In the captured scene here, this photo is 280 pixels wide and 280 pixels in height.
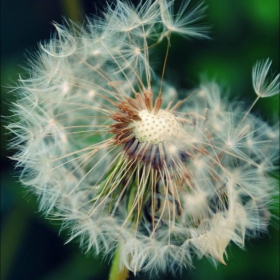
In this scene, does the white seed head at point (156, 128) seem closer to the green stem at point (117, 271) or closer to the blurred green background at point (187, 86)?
the green stem at point (117, 271)

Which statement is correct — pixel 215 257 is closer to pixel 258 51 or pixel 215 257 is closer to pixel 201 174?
pixel 201 174

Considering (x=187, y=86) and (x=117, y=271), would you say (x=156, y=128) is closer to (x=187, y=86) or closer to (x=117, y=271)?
(x=117, y=271)

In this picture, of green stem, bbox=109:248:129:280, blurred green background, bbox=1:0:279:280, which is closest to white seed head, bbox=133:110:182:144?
green stem, bbox=109:248:129:280

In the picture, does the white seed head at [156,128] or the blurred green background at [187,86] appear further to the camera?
the blurred green background at [187,86]

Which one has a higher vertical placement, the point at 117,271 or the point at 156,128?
the point at 156,128

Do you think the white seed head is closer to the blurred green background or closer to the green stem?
the green stem

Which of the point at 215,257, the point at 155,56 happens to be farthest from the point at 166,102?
the point at 215,257

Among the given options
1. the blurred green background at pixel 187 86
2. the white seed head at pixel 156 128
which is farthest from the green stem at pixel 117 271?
the blurred green background at pixel 187 86

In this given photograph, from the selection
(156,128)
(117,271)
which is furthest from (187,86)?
(117,271)
